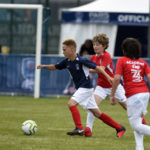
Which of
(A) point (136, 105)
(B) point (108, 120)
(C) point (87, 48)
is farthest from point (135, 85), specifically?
(C) point (87, 48)

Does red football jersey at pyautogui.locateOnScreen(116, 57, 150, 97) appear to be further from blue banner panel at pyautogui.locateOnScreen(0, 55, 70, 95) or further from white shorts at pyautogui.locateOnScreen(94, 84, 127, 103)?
blue banner panel at pyautogui.locateOnScreen(0, 55, 70, 95)

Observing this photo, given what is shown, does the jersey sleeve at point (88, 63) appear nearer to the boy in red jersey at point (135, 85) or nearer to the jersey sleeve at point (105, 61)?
the jersey sleeve at point (105, 61)

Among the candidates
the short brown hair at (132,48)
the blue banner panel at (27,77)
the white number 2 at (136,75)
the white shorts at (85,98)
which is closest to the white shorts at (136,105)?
the white number 2 at (136,75)

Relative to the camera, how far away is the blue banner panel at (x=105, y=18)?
19047 mm

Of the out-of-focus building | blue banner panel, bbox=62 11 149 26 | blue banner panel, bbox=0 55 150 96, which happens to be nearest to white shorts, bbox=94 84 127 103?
blue banner panel, bbox=0 55 150 96

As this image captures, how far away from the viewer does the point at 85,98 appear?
9.15 metres

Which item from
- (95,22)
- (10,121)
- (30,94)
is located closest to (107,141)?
(10,121)

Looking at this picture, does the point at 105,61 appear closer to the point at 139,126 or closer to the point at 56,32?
the point at 139,126

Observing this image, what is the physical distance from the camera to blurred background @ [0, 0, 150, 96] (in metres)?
17.5

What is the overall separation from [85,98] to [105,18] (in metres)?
10.3

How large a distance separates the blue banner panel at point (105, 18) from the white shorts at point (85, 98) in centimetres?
1015

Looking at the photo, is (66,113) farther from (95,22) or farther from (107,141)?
(95,22)

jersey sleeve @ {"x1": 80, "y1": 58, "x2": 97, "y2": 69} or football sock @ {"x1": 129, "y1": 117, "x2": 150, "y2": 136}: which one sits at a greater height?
jersey sleeve @ {"x1": 80, "y1": 58, "x2": 97, "y2": 69}

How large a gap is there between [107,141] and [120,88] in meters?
1.44
